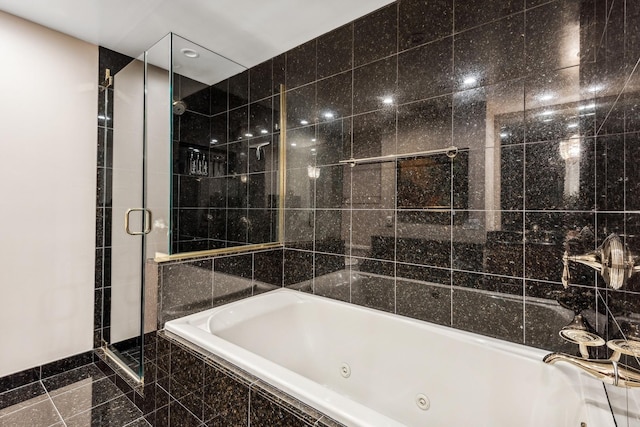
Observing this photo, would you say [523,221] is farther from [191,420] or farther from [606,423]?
[191,420]

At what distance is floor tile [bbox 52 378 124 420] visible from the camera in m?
1.83

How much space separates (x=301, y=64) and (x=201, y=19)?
764 mm

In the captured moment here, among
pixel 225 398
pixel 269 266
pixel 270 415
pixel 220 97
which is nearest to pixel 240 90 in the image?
pixel 220 97

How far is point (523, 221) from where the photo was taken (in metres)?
1.45

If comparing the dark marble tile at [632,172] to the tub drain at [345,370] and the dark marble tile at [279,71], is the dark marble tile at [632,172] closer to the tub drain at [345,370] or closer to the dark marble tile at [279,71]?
the tub drain at [345,370]

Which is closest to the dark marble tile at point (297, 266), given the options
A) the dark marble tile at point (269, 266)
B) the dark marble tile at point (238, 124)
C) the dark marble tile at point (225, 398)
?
the dark marble tile at point (269, 266)

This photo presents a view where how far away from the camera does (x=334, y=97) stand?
2.16 m

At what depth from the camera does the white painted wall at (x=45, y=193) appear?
6.63 ft

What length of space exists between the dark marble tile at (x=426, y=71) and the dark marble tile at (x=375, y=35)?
0.14 meters

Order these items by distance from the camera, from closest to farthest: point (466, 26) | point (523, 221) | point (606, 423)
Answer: point (606, 423)
point (523, 221)
point (466, 26)

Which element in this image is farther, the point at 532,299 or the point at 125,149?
the point at 125,149

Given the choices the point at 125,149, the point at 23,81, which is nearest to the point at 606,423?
the point at 125,149

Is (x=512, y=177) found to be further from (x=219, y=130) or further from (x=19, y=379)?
(x=19, y=379)

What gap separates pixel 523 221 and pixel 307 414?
1301mm
